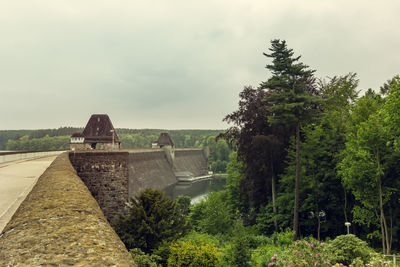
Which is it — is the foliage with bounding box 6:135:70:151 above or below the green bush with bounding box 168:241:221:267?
above

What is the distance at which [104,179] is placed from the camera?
12109mm

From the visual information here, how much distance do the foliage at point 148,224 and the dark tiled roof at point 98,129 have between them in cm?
4895

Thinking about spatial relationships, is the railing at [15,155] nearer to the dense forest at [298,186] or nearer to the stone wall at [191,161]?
the dense forest at [298,186]

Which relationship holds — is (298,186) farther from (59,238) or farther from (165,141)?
(165,141)

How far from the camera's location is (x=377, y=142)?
16938 millimetres

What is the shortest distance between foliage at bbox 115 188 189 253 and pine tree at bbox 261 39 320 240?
36.5 feet

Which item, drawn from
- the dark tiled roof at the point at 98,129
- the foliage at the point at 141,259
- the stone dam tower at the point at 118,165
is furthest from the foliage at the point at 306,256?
the dark tiled roof at the point at 98,129

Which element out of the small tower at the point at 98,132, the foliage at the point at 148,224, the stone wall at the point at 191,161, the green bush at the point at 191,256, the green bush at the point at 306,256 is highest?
the small tower at the point at 98,132

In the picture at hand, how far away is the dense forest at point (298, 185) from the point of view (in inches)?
408

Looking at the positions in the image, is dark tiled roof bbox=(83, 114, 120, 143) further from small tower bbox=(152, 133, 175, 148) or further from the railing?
small tower bbox=(152, 133, 175, 148)

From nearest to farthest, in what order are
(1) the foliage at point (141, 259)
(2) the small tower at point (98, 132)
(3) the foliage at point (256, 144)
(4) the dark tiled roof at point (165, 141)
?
(1) the foliage at point (141, 259) < (3) the foliage at point (256, 144) < (2) the small tower at point (98, 132) < (4) the dark tiled roof at point (165, 141)

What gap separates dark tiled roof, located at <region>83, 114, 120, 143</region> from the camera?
57.4m

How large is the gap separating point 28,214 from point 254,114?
20336 mm

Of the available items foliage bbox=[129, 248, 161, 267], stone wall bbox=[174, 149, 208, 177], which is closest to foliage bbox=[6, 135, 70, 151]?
stone wall bbox=[174, 149, 208, 177]
